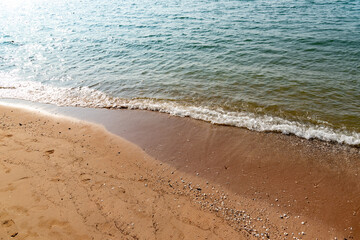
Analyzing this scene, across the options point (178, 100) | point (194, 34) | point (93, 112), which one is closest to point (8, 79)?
point (93, 112)

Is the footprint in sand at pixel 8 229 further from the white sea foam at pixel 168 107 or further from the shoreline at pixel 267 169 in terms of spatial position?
the white sea foam at pixel 168 107

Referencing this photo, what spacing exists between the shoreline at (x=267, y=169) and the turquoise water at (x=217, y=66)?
971mm

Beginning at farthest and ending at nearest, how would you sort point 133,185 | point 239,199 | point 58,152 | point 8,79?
1. point 8,79
2. point 58,152
3. point 133,185
4. point 239,199

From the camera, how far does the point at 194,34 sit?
2138 centimetres

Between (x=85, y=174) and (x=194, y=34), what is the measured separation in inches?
717

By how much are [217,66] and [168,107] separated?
5977 millimetres

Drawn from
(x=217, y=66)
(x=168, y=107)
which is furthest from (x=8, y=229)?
(x=217, y=66)

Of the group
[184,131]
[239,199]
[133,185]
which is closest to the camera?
[239,199]

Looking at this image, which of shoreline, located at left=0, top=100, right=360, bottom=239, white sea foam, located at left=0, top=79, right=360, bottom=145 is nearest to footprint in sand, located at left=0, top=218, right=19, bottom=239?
shoreline, located at left=0, top=100, right=360, bottom=239

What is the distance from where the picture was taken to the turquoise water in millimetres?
10297

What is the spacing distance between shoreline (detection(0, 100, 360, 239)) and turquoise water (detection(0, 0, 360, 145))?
0.97m

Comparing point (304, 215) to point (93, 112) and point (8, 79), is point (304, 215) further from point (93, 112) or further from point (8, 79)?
point (8, 79)

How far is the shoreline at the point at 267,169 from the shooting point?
5793 millimetres

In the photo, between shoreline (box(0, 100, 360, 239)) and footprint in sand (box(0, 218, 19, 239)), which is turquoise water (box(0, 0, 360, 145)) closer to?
shoreline (box(0, 100, 360, 239))
